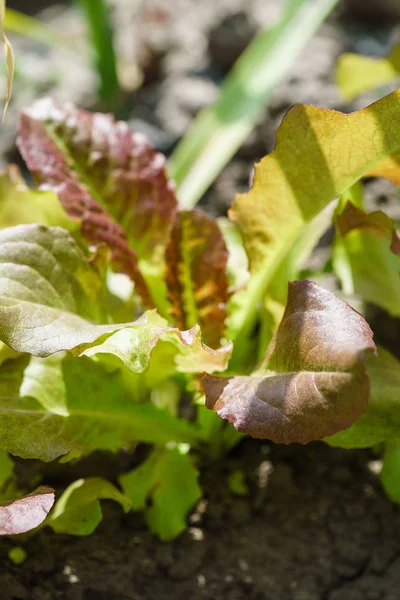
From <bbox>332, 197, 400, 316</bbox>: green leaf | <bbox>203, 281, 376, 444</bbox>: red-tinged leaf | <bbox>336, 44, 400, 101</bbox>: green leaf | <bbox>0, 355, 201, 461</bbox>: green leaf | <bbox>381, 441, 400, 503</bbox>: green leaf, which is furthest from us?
<bbox>336, 44, 400, 101</bbox>: green leaf

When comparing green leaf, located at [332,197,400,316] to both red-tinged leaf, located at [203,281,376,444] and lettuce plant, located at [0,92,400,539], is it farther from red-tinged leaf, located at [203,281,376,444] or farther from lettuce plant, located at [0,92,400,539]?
red-tinged leaf, located at [203,281,376,444]

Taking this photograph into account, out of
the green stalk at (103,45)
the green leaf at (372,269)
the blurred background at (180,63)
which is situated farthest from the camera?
the green stalk at (103,45)

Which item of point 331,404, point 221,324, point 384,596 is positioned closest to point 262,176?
point 221,324

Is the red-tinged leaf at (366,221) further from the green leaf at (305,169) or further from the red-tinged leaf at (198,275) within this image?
the red-tinged leaf at (198,275)

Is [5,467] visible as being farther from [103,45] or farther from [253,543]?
[103,45]

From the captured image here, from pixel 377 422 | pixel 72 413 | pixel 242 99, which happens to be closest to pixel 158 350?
pixel 72 413

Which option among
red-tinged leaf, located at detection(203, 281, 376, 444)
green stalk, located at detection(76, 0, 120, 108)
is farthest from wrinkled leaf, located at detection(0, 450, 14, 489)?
green stalk, located at detection(76, 0, 120, 108)

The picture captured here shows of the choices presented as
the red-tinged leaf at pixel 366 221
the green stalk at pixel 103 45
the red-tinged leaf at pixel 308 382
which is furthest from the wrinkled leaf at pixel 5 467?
the green stalk at pixel 103 45
